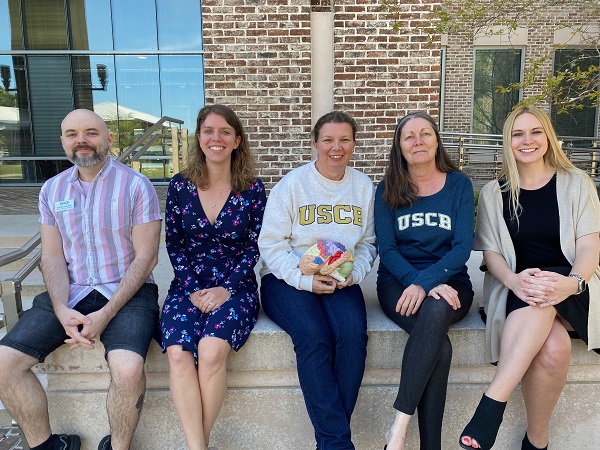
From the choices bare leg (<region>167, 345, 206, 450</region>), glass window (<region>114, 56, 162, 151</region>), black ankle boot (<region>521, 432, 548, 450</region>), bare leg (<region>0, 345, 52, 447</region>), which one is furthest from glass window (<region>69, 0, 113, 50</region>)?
black ankle boot (<region>521, 432, 548, 450</region>)

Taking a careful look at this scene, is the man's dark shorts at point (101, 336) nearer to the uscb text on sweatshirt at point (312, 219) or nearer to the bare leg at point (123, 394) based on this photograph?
the bare leg at point (123, 394)

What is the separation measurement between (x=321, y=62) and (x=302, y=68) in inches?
9.3

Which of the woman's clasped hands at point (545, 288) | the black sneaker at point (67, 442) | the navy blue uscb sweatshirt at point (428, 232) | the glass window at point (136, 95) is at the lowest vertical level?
the black sneaker at point (67, 442)

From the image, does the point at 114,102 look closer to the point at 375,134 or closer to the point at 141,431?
the point at 375,134

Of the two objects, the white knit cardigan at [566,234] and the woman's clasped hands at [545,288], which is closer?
the woman's clasped hands at [545,288]

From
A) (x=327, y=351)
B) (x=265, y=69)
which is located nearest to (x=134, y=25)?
(x=265, y=69)

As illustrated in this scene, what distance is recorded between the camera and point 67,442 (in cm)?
251

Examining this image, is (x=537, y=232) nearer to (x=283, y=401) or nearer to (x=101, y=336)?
(x=283, y=401)

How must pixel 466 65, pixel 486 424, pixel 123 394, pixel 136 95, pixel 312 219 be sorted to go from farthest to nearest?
pixel 466 65
pixel 136 95
pixel 312 219
pixel 123 394
pixel 486 424

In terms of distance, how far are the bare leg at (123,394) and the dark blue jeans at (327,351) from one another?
730 mm

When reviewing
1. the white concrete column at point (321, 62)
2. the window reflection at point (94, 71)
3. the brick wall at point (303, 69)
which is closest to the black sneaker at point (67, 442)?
the brick wall at point (303, 69)

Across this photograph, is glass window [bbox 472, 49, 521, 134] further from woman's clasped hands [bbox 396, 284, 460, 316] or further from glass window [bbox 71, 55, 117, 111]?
woman's clasped hands [bbox 396, 284, 460, 316]

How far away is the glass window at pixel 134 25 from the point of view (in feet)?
25.3

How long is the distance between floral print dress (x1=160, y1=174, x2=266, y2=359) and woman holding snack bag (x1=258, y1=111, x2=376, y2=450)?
0.38 feet
